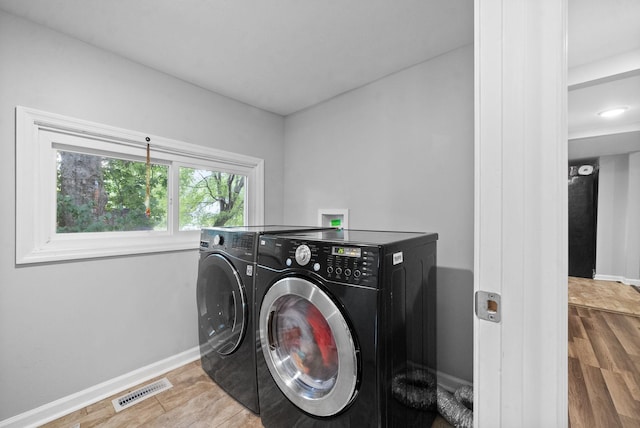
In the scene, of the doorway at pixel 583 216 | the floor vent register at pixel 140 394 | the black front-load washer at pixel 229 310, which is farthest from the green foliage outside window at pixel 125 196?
the doorway at pixel 583 216

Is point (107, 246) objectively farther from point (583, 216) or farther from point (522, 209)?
point (583, 216)

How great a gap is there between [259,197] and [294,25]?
1601mm

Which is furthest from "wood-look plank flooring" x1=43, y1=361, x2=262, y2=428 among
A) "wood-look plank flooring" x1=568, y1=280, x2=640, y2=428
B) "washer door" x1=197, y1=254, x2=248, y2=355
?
"wood-look plank flooring" x1=568, y1=280, x2=640, y2=428

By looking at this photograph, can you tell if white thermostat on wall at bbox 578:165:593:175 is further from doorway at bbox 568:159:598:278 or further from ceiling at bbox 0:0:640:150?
ceiling at bbox 0:0:640:150

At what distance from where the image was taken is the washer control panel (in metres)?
1.09

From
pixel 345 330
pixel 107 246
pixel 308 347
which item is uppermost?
pixel 107 246

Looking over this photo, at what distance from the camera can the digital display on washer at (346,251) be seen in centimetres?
113

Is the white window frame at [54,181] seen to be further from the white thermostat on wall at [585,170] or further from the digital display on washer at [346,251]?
the white thermostat on wall at [585,170]

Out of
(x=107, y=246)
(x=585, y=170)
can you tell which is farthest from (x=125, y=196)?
(x=585, y=170)

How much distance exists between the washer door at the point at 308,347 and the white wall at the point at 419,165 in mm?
974

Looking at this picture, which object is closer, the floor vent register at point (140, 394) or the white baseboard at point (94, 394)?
the white baseboard at point (94, 394)

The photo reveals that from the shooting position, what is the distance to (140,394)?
5.91 feet

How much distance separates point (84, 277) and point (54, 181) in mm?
636

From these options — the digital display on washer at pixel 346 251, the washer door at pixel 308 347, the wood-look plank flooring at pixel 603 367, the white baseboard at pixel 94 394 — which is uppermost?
the digital display on washer at pixel 346 251
